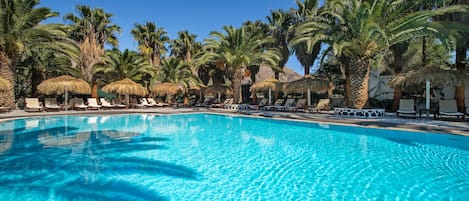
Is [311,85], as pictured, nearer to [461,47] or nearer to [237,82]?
[237,82]

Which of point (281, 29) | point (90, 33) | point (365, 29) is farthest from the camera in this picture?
point (90, 33)

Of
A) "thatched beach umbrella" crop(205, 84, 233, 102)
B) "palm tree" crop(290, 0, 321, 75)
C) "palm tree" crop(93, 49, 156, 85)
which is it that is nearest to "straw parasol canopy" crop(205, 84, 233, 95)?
"thatched beach umbrella" crop(205, 84, 233, 102)

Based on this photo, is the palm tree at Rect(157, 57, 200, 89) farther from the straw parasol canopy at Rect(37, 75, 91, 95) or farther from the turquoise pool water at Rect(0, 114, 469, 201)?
the turquoise pool water at Rect(0, 114, 469, 201)

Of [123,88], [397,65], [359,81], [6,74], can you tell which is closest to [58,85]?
[6,74]

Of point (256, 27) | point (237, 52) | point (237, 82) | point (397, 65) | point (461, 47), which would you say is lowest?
point (237, 82)

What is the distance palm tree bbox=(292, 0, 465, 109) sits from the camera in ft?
42.0

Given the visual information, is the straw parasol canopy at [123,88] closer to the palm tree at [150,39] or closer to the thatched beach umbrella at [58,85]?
the thatched beach umbrella at [58,85]

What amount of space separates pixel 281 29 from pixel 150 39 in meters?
14.2

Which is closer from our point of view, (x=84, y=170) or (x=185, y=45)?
(x=84, y=170)

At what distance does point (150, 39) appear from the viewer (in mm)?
30469

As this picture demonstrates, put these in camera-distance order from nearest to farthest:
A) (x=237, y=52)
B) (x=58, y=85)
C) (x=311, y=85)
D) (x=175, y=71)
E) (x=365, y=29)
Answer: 1. (x=365, y=29)
2. (x=311, y=85)
3. (x=58, y=85)
4. (x=237, y=52)
5. (x=175, y=71)

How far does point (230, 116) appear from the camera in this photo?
17797 millimetres

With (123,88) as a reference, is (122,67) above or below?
above

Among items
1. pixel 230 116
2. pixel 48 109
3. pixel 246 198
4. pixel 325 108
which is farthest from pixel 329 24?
pixel 48 109
